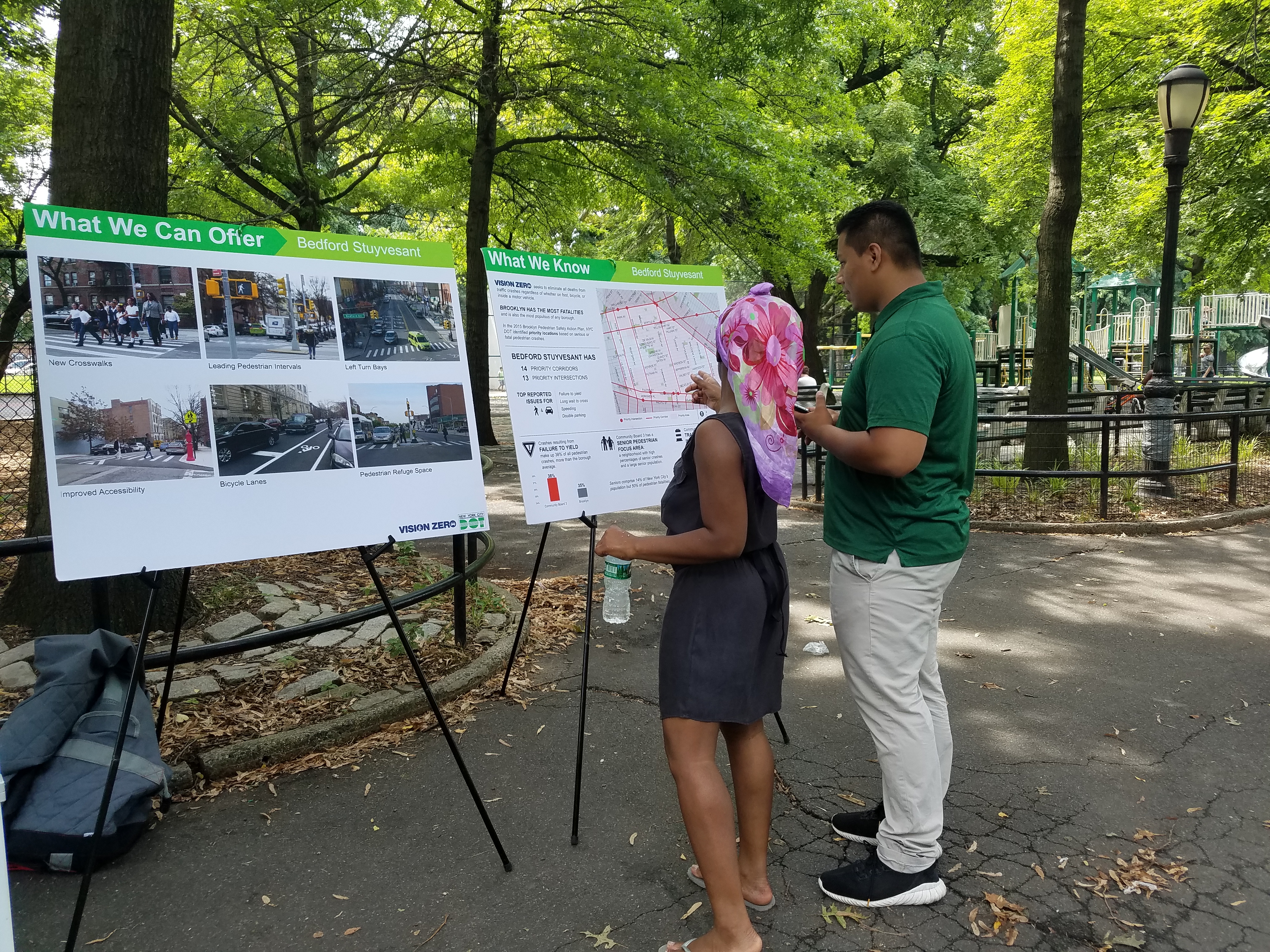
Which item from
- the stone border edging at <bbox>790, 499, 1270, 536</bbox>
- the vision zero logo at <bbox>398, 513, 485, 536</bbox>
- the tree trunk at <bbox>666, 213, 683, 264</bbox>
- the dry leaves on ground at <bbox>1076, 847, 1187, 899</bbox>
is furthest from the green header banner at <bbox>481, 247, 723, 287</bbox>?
the tree trunk at <bbox>666, 213, 683, 264</bbox>

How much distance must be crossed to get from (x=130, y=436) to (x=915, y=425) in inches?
91.9

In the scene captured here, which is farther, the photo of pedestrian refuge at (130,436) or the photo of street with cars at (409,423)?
the photo of street with cars at (409,423)

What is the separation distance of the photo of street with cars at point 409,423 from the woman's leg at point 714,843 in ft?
4.40

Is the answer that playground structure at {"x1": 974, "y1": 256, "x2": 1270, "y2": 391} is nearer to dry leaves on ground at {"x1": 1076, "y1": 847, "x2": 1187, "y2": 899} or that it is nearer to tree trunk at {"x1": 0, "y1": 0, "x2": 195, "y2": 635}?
dry leaves on ground at {"x1": 1076, "y1": 847, "x2": 1187, "y2": 899}

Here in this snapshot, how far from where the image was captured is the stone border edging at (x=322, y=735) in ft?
11.8

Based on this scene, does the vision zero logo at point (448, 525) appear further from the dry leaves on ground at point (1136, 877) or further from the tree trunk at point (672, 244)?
the tree trunk at point (672, 244)

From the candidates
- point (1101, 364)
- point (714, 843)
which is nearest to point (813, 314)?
point (1101, 364)

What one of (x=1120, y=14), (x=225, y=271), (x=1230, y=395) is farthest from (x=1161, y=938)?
(x=1230, y=395)

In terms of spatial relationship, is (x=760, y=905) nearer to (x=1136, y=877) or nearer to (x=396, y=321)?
(x=1136, y=877)

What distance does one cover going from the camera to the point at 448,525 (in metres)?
3.11

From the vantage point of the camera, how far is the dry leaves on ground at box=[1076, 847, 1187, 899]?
283 centimetres

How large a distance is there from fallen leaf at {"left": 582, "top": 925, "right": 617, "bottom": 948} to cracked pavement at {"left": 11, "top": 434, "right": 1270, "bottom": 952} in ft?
0.04

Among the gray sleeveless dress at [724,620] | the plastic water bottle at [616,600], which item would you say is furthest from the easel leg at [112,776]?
the plastic water bottle at [616,600]

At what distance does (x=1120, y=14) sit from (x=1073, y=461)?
334 inches
